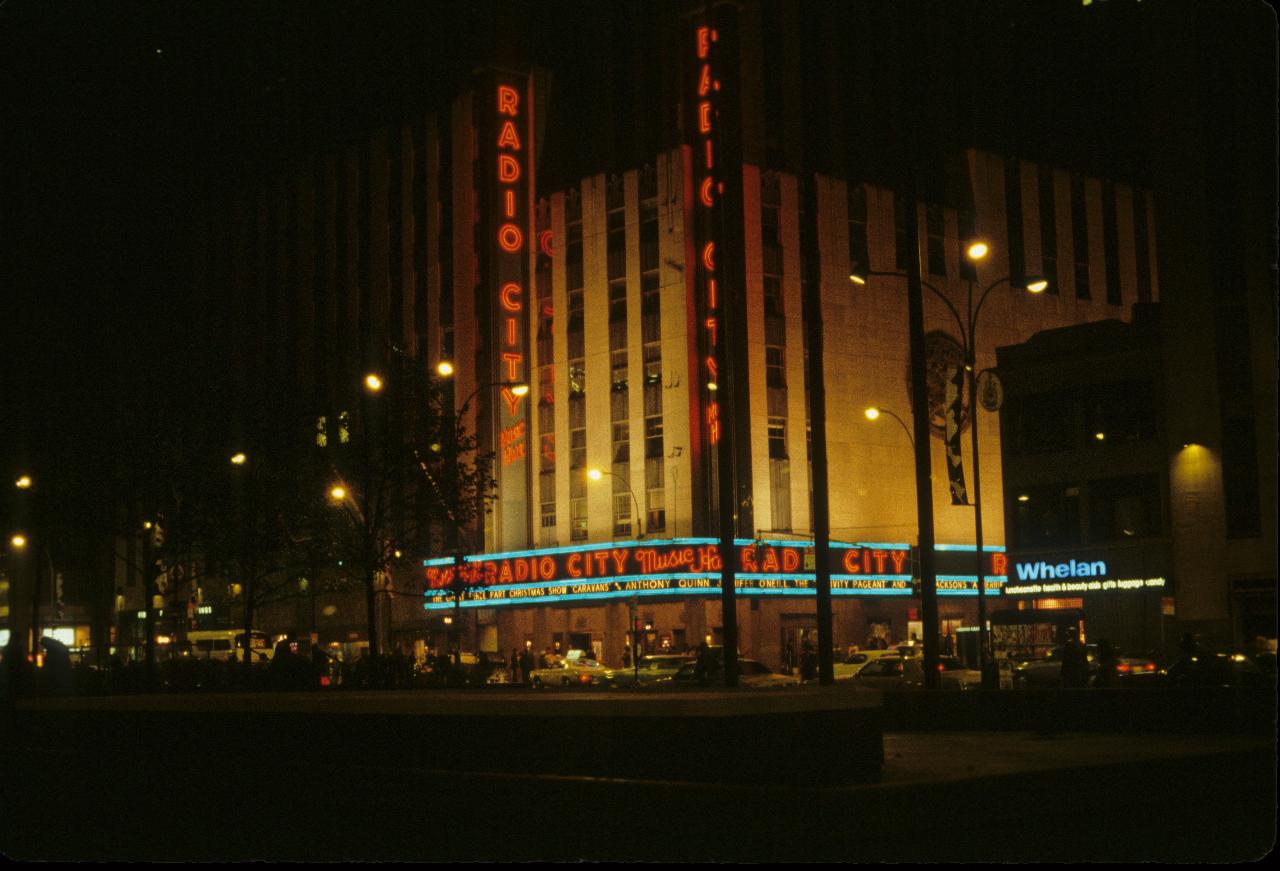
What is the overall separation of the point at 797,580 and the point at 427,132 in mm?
32758

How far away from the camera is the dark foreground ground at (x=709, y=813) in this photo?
1212 cm

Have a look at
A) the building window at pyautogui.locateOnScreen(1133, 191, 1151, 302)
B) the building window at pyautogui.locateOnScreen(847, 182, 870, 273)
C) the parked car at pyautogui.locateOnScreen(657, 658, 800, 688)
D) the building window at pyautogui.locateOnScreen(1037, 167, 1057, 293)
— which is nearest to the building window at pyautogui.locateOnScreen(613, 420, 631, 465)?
the building window at pyautogui.locateOnScreen(847, 182, 870, 273)

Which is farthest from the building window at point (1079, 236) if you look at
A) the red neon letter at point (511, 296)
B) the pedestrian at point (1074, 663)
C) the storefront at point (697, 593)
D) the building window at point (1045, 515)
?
the pedestrian at point (1074, 663)

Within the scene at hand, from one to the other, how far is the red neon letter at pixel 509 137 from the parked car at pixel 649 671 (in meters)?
31.3

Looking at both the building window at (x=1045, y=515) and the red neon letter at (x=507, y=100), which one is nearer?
the building window at (x=1045, y=515)

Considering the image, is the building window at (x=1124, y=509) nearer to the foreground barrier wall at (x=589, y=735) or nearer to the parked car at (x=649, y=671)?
the parked car at (x=649, y=671)

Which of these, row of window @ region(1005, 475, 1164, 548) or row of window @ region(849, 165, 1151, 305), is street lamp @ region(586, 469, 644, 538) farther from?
row of window @ region(1005, 475, 1164, 548)

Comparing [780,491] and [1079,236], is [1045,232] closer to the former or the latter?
[1079,236]

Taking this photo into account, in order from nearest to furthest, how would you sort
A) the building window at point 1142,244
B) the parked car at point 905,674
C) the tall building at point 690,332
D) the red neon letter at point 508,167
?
the parked car at point 905,674, the tall building at point 690,332, the red neon letter at point 508,167, the building window at point 1142,244

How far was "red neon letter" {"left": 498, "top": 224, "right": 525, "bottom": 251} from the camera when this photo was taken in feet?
228

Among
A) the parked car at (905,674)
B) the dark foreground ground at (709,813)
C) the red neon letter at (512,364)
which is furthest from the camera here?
the red neon letter at (512,364)

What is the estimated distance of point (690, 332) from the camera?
63156mm

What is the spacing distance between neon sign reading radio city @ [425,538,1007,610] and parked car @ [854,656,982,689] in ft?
55.0

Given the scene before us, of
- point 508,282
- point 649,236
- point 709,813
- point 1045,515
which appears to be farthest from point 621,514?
point 709,813
